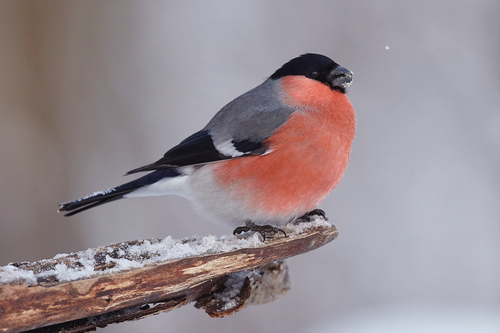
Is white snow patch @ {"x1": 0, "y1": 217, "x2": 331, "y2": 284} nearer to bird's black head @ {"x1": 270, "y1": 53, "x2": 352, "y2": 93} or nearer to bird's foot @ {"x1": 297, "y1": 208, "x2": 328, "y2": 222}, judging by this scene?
bird's foot @ {"x1": 297, "y1": 208, "x2": 328, "y2": 222}

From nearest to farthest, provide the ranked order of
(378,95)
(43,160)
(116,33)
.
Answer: (43,160)
(116,33)
(378,95)

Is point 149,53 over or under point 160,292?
over

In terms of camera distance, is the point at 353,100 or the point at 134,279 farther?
the point at 353,100

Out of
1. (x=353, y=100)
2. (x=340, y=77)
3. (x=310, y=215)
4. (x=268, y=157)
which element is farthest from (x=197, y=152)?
(x=353, y=100)

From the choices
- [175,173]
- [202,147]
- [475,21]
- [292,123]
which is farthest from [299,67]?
[475,21]

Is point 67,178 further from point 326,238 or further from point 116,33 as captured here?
point 326,238

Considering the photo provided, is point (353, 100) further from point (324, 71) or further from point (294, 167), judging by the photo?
point (294, 167)

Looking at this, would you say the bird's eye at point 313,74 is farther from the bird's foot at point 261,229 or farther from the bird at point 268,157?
the bird's foot at point 261,229
